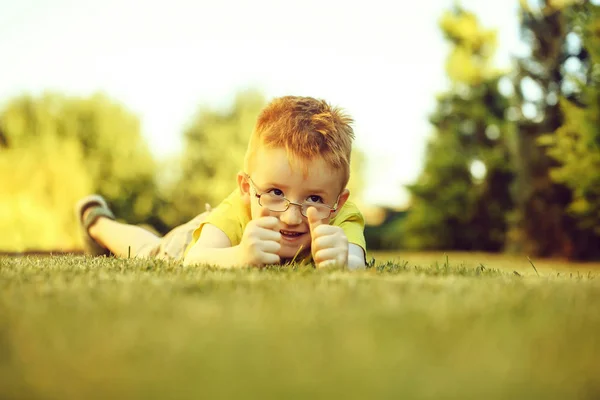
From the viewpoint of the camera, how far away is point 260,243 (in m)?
2.57

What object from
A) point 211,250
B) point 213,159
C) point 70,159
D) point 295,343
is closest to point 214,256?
point 211,250

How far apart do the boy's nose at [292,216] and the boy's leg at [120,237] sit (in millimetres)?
2086

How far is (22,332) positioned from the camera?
3.93ft

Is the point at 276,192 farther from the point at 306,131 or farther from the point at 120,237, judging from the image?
the point at 120,237

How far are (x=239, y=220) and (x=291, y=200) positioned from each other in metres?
0.59

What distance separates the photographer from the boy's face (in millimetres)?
2846

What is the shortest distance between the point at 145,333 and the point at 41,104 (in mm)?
24840

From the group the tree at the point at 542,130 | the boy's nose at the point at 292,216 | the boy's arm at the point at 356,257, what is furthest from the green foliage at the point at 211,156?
the boy's nose at the point at 292,216

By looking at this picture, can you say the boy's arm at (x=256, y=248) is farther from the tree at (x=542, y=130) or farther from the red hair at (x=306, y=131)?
the tree at (x=542, y=130)

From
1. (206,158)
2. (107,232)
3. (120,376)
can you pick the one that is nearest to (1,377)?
(120,376)

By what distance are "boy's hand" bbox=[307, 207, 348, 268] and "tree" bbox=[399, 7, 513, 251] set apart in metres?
17.3

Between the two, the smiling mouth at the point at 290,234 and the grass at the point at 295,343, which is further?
the smiling mouth at the point at 290,234

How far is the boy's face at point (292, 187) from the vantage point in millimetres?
2846

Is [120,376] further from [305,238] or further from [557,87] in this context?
[557,87]
